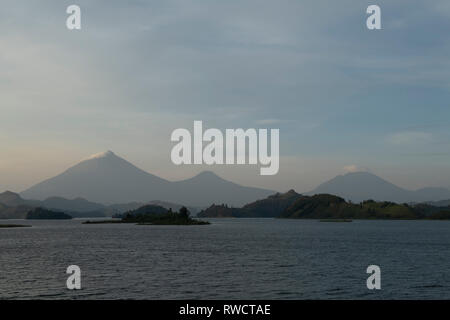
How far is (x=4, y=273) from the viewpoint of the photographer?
210ft

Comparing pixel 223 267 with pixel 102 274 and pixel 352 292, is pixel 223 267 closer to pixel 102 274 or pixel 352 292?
pixel 102 274

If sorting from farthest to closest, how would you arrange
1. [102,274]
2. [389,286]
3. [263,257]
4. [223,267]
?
[263,257] → [223,267] → [102,274] → [389,286]

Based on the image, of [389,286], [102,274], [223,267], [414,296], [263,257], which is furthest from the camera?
[263,257]

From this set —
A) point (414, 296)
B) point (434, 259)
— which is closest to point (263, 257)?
point (434, 259)
